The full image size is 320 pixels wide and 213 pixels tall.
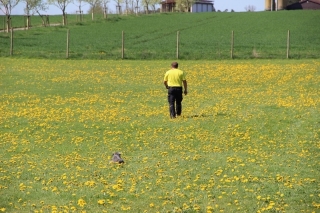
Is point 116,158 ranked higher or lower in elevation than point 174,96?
lower

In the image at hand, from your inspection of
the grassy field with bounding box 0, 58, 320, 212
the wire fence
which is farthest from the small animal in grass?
the wire fence

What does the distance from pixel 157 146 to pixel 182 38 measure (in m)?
48.6

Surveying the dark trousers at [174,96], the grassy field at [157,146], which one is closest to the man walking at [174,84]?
the dark trousers at [174,96]

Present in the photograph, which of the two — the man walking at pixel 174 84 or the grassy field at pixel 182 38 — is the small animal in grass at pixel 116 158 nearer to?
the man walking at pixel 174 84

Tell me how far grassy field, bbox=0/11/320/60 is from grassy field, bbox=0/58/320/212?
50.7 ft

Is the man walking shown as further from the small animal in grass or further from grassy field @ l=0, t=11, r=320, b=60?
grassy field @ l=0, t=11, r=320, b=60

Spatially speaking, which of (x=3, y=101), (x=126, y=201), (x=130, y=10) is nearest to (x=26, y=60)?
(x=3, y=101)

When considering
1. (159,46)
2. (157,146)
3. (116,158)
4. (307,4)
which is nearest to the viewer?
(116,158)

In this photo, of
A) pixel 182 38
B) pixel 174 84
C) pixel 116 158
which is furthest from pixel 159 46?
pixel 116 158

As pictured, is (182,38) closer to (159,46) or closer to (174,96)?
(159,46)

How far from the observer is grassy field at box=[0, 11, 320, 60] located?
4588 cm

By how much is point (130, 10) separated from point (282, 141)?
392ft

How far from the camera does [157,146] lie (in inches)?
596

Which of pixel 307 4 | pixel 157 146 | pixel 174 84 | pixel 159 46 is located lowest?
pixel 157 146
